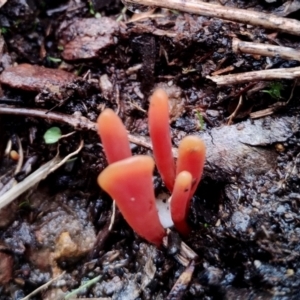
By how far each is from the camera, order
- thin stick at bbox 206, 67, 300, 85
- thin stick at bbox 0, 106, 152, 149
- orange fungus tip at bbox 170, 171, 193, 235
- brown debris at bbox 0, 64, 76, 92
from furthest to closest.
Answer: brown debris at bbox 0, 64, 76, 92, thin stick at bbox 0, 106, 152, 149, thin stick at bbox 206, 67, 300, 85, orange fungus tip at bbox 170, 171, 193, 235

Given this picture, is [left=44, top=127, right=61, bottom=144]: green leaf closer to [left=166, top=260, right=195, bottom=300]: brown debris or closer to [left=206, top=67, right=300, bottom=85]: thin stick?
[left=206, top=67, right=300, bottom=85]: thin stick

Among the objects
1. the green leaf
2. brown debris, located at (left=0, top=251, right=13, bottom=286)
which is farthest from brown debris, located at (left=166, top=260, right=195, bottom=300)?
the green leaf

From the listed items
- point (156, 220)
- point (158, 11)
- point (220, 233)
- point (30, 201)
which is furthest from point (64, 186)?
point (158, 11)

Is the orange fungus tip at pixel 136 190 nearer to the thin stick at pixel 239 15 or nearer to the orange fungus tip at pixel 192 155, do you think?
the orange fungus tip at pixel 192 155

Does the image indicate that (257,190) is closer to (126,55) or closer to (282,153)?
(282,153)

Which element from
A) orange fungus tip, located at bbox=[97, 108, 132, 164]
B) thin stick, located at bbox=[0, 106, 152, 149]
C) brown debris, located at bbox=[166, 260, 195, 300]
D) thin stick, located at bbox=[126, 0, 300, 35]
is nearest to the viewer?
orange fungus tip, located at bbox=[97, 108, 132, 164]

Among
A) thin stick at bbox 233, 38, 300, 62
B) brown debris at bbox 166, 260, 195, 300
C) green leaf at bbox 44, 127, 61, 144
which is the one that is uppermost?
thin stick at bbox 233, 38, 300, 62
